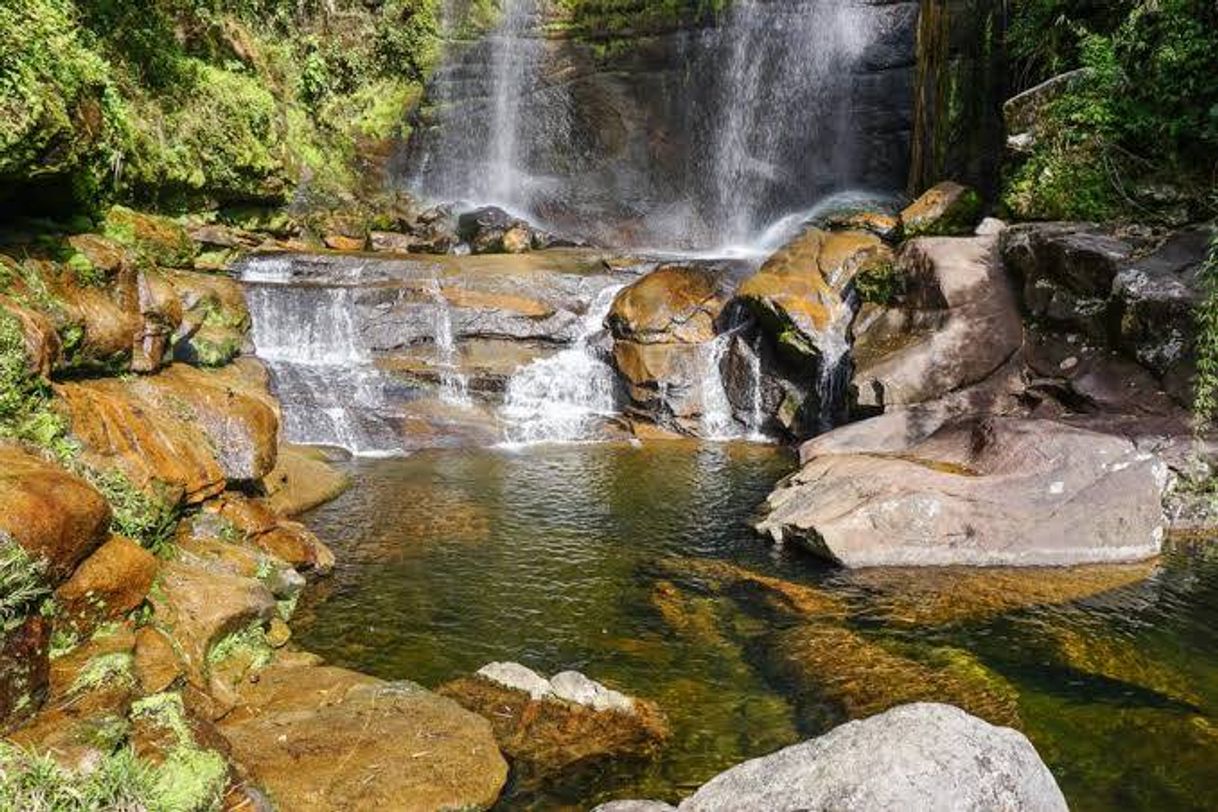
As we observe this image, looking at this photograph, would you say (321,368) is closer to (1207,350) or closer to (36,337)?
(36,337)

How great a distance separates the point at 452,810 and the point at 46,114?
630 centimetres

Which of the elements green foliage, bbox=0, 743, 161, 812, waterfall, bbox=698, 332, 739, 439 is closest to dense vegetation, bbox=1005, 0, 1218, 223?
waterfall, bbox=698, 332, 739, 439

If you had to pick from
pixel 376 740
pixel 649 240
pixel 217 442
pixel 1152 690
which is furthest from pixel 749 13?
pixel 376 740

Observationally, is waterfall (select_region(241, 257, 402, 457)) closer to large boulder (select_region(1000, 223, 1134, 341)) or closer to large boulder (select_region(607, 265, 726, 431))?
large boulder (select_region(607, 265, 726, 431))

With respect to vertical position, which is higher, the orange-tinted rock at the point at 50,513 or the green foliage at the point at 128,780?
the orange-tinted rock at the point at 50,513

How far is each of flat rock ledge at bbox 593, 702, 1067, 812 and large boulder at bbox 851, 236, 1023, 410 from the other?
28.8ft

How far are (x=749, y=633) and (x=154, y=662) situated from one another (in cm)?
439

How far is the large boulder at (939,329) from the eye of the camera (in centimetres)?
1199

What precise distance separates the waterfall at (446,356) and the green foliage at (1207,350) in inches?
405

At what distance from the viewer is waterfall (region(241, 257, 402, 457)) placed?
13617 millimetres

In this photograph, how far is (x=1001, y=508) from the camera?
8938mm

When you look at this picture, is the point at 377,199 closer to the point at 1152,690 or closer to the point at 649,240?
the point at 649,240

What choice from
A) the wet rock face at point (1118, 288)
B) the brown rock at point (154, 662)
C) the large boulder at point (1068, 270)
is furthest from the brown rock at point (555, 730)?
the large boulder at point (1068, 270)

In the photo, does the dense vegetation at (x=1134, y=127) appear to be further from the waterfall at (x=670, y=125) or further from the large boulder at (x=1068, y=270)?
the waterfall at (x=670, y=125)
